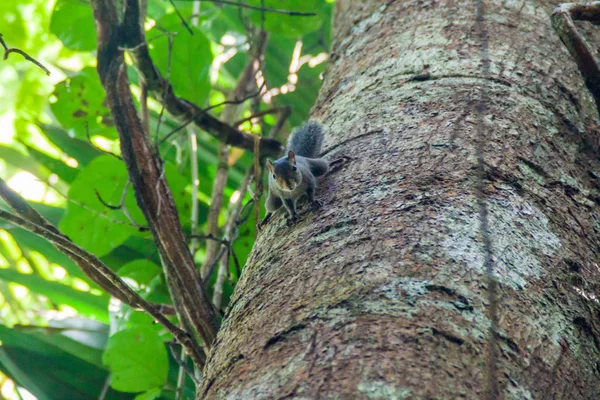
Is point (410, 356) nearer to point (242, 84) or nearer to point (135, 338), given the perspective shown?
point (135, 338)

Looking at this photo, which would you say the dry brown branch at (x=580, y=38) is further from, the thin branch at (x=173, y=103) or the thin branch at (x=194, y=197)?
the thin branch at (x=194, y=197)

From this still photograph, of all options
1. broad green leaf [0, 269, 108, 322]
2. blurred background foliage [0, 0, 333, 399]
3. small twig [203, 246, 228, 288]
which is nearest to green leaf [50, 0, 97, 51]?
blurred background foliage [0, 0, 333, 399]

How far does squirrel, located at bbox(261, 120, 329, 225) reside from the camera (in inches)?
71.3

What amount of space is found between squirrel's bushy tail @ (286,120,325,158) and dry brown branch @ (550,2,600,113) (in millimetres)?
685

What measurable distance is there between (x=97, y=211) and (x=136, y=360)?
2.22 ft

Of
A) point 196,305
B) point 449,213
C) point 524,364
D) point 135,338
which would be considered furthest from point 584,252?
point 135,338

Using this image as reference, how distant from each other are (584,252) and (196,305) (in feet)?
3.61

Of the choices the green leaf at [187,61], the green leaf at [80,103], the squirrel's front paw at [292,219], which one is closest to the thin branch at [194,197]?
the green leaf at [187,61]

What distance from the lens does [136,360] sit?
2.01 m

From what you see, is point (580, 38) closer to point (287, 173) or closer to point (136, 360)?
point (287, 173)

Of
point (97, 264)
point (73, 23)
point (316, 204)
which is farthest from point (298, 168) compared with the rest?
point (73, 23)

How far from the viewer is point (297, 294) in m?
1.13

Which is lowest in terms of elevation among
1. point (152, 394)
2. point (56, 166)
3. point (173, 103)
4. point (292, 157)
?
point (152, 394)

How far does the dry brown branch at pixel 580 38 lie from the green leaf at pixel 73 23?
71.3 inches
